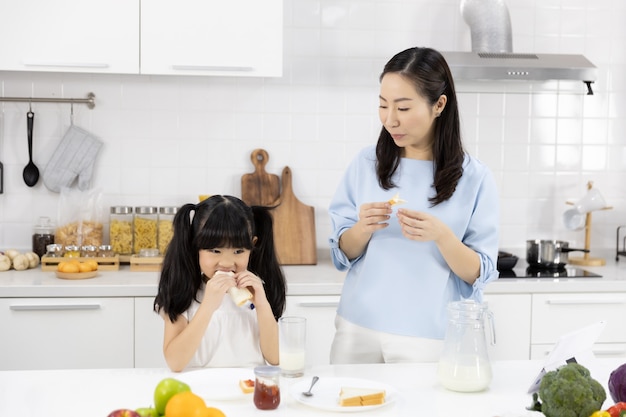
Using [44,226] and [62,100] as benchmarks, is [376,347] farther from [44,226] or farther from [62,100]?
[62,100]

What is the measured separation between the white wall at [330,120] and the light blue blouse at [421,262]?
146 cm

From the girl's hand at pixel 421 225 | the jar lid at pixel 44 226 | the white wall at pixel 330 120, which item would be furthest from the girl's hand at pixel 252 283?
the jar lid at pixel 44 226

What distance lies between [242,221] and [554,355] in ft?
2.84

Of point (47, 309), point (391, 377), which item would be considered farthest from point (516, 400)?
point (47, 309)

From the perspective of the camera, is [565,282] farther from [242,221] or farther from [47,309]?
[47,309]

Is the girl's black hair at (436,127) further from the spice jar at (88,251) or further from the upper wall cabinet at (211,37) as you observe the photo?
the spice jar at (88,251)

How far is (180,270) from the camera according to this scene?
2.12m

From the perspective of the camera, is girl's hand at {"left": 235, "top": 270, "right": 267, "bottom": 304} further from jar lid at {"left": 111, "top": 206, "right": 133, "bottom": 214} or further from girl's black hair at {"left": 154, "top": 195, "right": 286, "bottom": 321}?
jar lid at {"left": 111, "top": 206, "right": 133, "bottom": 214}

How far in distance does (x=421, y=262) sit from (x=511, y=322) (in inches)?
45.4

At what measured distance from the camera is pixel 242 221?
6.97ft

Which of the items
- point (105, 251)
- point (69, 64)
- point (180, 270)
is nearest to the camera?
point (180, 270)

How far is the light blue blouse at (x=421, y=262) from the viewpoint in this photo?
7.05 ft

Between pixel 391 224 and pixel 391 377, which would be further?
pixel 391 224

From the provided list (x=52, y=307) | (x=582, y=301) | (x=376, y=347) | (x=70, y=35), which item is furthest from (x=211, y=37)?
(x=582, y=301)
